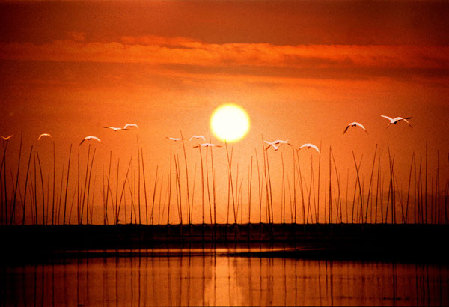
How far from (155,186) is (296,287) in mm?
32401

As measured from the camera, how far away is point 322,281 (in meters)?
25.9

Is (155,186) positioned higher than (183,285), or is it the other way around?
(155,186)

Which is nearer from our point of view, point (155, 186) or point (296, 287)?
point (296, 287)

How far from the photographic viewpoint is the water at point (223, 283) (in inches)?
848

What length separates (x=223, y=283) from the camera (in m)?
25.5

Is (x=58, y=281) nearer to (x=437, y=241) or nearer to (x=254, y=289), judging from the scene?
(x=254, y=289)

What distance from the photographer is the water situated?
21547mm

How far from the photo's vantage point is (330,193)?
53938 millimetres

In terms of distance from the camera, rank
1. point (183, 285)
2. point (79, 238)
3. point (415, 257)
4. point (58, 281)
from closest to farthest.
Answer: point (183, 285), point (58, 281), point (415, 257), point (79, 238)

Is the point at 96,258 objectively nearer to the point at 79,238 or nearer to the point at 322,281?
the point at 322,281

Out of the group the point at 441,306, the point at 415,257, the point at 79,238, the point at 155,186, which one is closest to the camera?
the point at 441,306

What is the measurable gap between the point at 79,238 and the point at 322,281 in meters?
38.8

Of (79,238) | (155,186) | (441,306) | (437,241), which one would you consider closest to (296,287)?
(441,306)

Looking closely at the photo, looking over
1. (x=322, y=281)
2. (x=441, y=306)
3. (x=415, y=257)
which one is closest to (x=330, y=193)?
(x=415, y=257)
